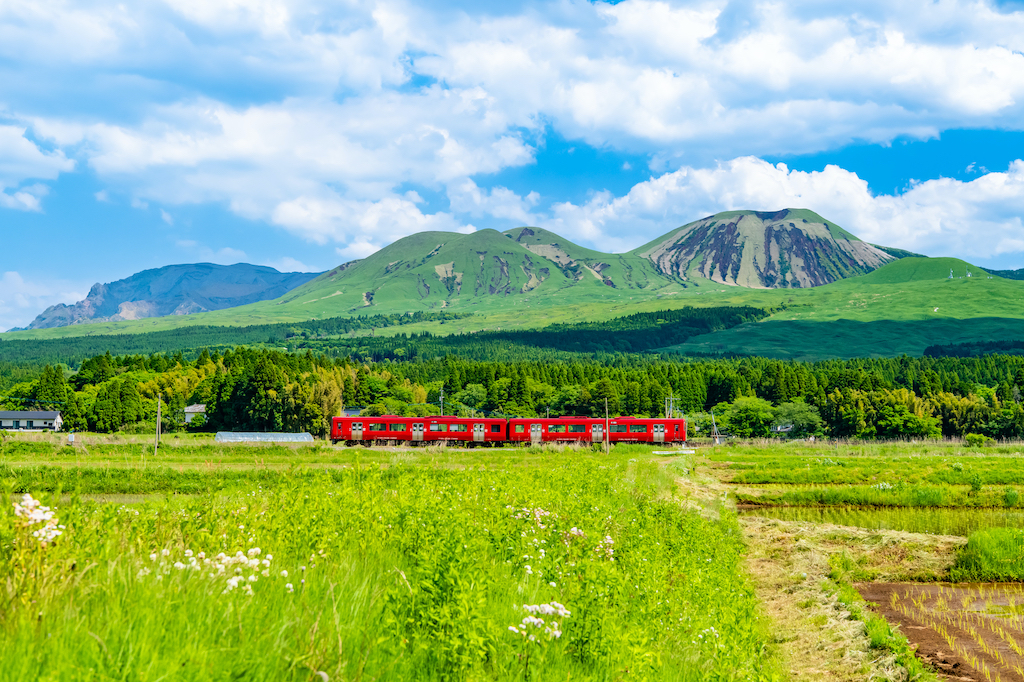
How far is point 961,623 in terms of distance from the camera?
14398mm

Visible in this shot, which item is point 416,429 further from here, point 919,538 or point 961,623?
point 961,623

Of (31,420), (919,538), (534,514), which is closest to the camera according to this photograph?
(534,514)

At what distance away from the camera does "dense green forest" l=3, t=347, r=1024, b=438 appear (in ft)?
302

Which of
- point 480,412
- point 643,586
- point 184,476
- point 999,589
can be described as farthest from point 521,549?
point 480,412

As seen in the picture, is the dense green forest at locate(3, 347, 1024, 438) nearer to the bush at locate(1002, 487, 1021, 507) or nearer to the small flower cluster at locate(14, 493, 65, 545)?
the bush at locate(1002, 487, 1021, 507)

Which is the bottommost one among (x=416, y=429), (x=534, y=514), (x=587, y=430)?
(x=587, y=430)

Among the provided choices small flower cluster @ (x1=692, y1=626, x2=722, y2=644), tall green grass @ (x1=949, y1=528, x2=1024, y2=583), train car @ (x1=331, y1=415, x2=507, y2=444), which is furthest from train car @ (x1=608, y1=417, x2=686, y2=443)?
small flower cluster @ (x1=692, y1=626, x2=722, y2=644)

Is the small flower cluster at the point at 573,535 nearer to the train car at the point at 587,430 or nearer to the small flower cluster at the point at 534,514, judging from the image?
the small flower cluster at the point at 534,514

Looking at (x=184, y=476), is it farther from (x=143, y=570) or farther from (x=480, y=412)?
(x=480, y=412)

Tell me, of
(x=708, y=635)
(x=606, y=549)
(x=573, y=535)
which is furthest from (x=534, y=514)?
(x=708, y=635)

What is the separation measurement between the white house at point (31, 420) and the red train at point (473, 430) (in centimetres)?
7686

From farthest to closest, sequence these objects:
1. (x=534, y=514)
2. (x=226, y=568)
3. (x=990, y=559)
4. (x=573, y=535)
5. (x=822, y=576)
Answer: (x=990, y=559), (x=822, y=576), (x=534, y=514), (x=573, y=535), (x=226, y=568)

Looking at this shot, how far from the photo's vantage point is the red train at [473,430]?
6362 cm

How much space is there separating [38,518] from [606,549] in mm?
8418
